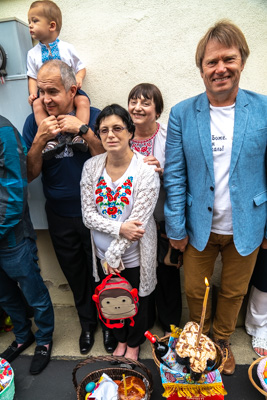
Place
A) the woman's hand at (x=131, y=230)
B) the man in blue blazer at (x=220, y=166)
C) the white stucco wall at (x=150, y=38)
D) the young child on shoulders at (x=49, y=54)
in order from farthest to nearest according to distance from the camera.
Answer: 1. the white stucco wall at (x=150, y=38)
2. the young child on shoulders at (x=49, y=54)
3. the woman's hand at (x=131, y=230)
4. the man in blue blazer at (x=220, y=166)

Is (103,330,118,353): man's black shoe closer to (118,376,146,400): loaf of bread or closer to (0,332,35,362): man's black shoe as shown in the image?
(118,376,146,400): loaf of bread

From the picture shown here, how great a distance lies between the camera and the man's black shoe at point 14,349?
2.78 m

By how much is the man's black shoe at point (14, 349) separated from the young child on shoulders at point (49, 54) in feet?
5.89

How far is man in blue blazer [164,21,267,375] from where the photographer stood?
186cm

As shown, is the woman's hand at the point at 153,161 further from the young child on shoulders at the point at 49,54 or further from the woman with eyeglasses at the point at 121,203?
the young child on shoulders at the point at 49,54

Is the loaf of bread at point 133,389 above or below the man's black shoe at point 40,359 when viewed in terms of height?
above

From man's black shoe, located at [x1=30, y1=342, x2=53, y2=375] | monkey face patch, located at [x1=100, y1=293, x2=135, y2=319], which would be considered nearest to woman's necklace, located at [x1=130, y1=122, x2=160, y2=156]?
monkey face patch, located at [x1=100, y1=293, x2=135, y2=319]

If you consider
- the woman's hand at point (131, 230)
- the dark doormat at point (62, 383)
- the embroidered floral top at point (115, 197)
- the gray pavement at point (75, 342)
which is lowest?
the dark doormat at point (62, 383)

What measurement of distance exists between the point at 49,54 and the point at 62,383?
2.76 m

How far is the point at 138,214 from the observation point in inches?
83.5

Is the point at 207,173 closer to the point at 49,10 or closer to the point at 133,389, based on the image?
the point at 133,389

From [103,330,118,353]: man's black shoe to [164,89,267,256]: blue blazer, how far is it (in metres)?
1.25

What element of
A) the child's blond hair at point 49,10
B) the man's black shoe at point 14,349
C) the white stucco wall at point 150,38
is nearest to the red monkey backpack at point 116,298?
the man's black shoe at point 14,349

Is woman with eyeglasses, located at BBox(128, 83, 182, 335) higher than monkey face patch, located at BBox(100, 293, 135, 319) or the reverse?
higher
